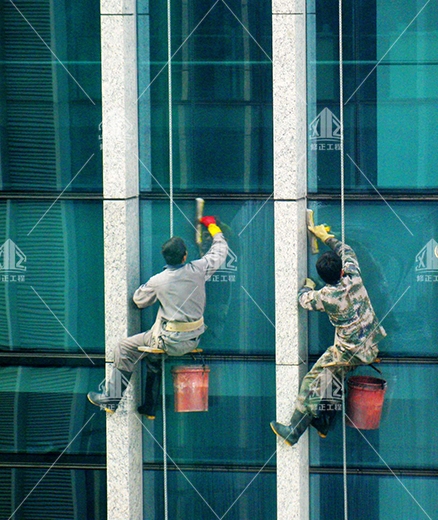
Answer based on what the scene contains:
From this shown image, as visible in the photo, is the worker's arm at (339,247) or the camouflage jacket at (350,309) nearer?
the camouflage jacket at (350,309)

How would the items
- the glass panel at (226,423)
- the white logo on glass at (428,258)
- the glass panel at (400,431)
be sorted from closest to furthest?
the white logo on glass at (428,258)
the glass panel at (400,431)
the glass panel at (226,423)

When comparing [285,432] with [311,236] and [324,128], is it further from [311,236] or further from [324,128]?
[324,128]

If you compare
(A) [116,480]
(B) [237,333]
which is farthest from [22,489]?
(B) [237,333]

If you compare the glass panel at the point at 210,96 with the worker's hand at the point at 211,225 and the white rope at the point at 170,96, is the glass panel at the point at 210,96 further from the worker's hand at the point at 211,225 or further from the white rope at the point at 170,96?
the worker's hand at the point at 211,225

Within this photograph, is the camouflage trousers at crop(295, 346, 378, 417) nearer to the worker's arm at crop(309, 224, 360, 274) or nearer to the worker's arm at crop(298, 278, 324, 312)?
the worker's arm at crop(298, 278, 324, 312)

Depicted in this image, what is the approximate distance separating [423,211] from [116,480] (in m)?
4.42

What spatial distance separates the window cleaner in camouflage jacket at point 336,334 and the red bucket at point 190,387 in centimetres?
87

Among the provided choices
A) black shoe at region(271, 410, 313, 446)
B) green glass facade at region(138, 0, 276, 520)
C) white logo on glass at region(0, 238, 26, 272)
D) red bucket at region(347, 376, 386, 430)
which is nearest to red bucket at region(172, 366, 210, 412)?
green glass facade at region(138, 0, 276, 520)

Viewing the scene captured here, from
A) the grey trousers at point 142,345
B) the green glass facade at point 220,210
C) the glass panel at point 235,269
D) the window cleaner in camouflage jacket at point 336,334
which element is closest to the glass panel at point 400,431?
the window cleaner in camouflage jacket at point 336,334

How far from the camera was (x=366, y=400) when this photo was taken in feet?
34.9

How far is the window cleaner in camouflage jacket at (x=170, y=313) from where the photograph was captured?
34.4 ft

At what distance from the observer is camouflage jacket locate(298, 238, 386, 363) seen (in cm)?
1021

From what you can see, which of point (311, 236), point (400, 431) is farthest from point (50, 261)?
point (400, 431)

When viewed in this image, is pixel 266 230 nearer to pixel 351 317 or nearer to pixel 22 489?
pixel 351 317
